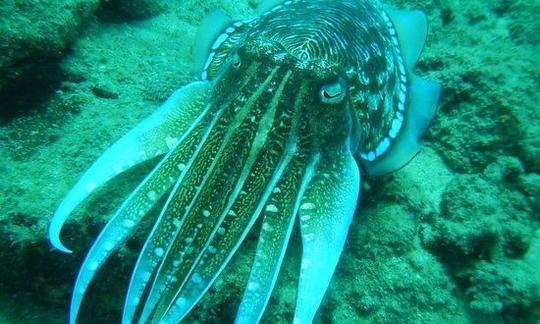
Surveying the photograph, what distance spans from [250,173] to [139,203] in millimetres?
713

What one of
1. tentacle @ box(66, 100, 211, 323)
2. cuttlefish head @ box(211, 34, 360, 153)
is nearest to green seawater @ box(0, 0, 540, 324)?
tentacle @ box(66, 100, 211, 323)

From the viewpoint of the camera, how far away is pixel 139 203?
2.21m

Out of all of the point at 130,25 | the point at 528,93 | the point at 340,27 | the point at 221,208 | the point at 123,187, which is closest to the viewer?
the point at 221,208

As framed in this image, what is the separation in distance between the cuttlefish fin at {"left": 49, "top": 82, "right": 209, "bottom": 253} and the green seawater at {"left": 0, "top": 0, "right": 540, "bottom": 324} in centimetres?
46

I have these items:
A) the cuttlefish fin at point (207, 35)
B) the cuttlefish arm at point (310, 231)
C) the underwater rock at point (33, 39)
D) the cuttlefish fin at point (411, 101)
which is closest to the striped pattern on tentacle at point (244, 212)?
the cuttlefish arm at point (310, 231)

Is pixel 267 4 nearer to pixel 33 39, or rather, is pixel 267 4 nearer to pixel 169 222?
pixel 33 39

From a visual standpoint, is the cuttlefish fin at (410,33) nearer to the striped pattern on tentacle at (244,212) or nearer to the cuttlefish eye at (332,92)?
the cuttlefish eye at (332,92)

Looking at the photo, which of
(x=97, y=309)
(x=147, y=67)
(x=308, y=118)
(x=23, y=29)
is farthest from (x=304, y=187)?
(x=23, y=29)

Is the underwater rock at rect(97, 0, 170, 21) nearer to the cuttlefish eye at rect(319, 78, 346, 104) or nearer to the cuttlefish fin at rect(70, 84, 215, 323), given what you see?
the cuttlefish fin at rect(70, 84, 215, 323)

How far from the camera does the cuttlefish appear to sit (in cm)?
206

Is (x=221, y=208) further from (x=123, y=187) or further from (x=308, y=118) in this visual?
(x=123, y=187)

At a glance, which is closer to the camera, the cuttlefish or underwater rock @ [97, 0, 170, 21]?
the cuttlefish

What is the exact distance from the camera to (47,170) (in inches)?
112

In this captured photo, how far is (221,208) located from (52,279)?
1698mm
